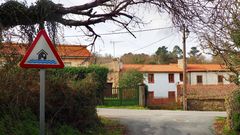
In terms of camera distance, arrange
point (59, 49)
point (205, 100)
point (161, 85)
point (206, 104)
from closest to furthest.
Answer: point (59, 49) → point (206, 104) → point (205, 100) → point (161, 85)

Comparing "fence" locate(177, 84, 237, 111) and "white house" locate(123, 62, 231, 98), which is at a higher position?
"white house" locate(123, 62, 231, 98)

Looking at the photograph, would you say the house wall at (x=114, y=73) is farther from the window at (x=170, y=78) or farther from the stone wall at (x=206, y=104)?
the stone wall at (x=206, y=104)

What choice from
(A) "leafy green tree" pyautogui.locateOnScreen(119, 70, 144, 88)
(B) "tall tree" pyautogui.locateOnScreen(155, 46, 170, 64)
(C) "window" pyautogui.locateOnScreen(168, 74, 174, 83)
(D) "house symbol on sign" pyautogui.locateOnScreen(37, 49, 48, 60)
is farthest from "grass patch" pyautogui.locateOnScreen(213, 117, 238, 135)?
(B) "tall tree" pyautogui.locateOnScreen(155, 46, 170, 64)

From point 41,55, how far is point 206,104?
35029 mm

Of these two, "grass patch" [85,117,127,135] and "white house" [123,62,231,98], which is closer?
"grass patch" [85,117,127,135]

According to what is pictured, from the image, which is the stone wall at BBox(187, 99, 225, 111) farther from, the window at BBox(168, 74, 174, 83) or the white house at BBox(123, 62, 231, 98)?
the window at BBox(168, 74, 174, 83)

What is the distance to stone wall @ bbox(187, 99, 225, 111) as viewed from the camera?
39.6 metres

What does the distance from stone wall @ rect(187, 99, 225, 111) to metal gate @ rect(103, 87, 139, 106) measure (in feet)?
20.2

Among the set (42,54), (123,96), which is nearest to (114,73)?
(123,96)

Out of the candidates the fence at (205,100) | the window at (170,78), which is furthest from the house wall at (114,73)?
the fence at (205,100)

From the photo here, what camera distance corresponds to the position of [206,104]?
40.3 metres

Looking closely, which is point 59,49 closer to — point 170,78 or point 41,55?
point 41,55

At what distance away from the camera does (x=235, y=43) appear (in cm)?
1733

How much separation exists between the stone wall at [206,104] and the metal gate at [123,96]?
6.17 metres
